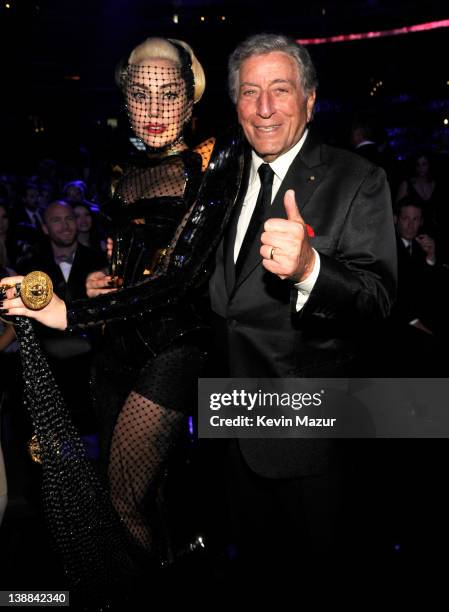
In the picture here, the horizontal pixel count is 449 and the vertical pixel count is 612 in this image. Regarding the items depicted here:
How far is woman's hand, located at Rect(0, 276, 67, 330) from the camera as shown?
73.3 inches

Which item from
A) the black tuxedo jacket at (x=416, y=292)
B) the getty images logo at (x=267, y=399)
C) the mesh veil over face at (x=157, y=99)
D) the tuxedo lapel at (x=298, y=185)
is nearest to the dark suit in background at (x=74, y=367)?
the mesh veil over face at (x=157, y=99)

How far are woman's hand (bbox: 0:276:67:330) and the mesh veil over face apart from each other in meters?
0.69

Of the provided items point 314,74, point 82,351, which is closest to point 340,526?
point 314,74

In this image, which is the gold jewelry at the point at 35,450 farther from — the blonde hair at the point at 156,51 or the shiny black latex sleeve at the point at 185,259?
the blonde hair at the point at 156,51

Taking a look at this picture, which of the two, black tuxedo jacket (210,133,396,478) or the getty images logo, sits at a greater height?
black tuxedo jacket (210,133,396,478)

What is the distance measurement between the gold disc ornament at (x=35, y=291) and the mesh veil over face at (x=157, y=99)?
67cm

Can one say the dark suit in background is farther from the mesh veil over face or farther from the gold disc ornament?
the gold disc ornament

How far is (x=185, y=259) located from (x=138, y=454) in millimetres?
708

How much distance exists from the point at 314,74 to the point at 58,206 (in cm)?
336

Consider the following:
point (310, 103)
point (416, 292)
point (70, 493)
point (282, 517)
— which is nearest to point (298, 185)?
point (310, 103)

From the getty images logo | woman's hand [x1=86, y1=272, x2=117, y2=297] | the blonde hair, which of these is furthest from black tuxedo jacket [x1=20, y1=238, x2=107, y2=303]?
the getty images logo

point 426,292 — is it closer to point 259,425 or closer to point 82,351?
point 82,351

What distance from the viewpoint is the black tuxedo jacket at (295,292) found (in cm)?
186

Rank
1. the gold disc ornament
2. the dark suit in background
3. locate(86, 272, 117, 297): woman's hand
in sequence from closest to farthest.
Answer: the gold disc ornament, locate(86, 272, 117, 297): woman's hand, the dark suit in background
